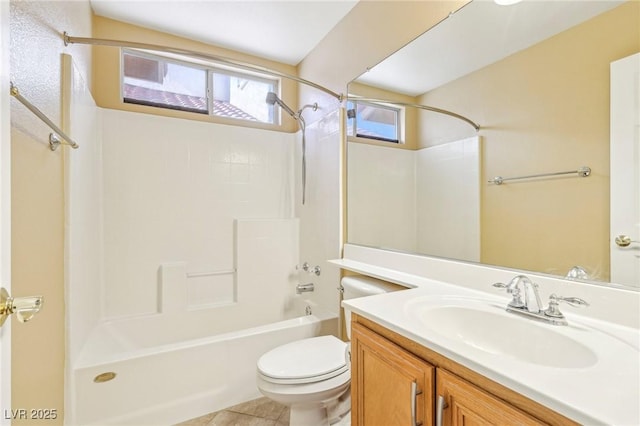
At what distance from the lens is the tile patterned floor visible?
1.65 meters

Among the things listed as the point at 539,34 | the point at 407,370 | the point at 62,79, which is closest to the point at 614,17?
the point at 539,34

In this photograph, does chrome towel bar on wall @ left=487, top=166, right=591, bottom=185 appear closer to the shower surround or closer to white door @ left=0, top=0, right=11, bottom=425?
the shower surround

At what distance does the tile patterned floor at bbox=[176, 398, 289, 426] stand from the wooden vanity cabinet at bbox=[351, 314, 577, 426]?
2.93 ft

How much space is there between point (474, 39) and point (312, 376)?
5.31ft

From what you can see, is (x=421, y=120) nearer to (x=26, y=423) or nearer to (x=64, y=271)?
(x=64, y=271)

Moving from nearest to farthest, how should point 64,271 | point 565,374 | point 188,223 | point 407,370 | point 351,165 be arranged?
point 565,374 < point 407,370 < point 64,271 < point 351,165 < point 188,223

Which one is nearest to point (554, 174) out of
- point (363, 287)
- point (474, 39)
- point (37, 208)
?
point (474, 39)

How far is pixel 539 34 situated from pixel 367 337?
1.21m

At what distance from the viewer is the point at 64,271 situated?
1347mm

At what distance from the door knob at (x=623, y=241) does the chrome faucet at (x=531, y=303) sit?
8.2 inches

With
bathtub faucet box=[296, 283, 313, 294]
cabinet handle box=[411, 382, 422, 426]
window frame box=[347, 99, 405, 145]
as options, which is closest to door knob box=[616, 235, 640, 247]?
cabinet handle box=[411, 382, 422, 426]

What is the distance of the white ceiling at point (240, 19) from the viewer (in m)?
1.95

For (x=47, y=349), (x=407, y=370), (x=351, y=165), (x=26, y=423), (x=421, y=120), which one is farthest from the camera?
(x=351, y=165)

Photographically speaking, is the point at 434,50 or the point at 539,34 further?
the point at 434,50
